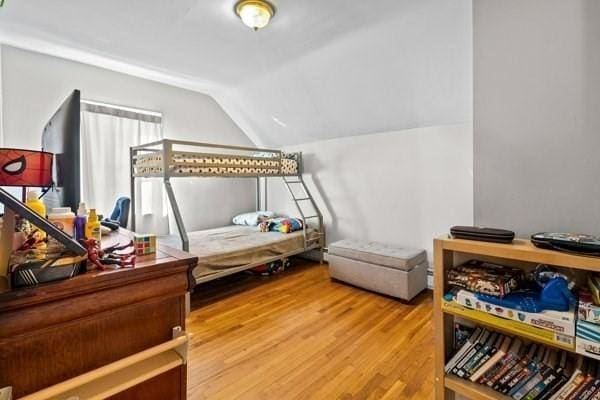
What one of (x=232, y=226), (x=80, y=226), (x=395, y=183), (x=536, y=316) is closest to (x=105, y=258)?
(x=80, y=226)

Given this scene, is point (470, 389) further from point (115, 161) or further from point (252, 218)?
point (115, 161)

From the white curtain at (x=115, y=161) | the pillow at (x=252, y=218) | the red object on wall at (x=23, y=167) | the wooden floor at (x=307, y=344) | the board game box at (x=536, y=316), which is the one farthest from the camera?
the pillow at (x=252, y=218)

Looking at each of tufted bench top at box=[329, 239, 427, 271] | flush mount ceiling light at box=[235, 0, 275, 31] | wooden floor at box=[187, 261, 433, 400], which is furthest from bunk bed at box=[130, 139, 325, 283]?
flush mount ceiling light at box=[235, 0, 275, 31]

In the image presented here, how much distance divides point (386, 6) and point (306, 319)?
2602 millimetres

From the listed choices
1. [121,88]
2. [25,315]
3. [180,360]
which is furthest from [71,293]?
[121,88]

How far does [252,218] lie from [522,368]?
3.65 metres

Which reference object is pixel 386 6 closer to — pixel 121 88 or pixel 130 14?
pixel 130 14

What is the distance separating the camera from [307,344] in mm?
2041

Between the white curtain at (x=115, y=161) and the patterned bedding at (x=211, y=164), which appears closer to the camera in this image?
the patterned bedding at (x=211, y=164)

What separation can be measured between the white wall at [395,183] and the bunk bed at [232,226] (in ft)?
0.89

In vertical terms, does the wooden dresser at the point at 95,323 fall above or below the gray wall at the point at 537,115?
below

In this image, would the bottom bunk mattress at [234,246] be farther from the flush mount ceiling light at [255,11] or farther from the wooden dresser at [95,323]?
the flush mount ceiling light at [255,11]

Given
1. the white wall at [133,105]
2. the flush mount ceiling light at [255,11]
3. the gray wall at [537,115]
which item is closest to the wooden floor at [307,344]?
the gray wall at [537,115]

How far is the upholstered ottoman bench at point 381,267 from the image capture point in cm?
272
